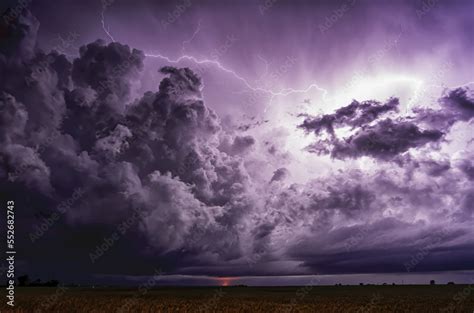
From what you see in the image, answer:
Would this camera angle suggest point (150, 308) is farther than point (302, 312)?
Yes

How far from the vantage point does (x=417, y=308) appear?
1565 inches

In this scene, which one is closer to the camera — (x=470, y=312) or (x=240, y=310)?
(x=240, y=310)

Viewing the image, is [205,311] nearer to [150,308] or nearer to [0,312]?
[150,308]

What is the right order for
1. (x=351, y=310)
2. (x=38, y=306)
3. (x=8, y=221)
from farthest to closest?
(x=38, y=306)
(x=351, y=310)
(x=8, y=221)

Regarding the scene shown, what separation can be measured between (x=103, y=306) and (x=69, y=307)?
2391 millimetres

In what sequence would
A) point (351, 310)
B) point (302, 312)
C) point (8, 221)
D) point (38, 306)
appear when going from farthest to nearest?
point (38, 306) < point (351, 310) < point (302, 312) < point (8, 221)

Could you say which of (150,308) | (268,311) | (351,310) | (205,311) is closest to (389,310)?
(351,310)

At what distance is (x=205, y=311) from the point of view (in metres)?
33.2

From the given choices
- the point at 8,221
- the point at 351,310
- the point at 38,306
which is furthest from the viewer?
the point at 38,306

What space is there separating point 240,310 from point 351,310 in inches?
315

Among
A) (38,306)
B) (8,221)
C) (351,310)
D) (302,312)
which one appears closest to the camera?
(8,221)

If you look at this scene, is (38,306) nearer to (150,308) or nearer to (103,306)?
(103,306)

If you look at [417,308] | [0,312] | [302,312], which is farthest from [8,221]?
[417,308]

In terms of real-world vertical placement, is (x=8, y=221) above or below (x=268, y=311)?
above
